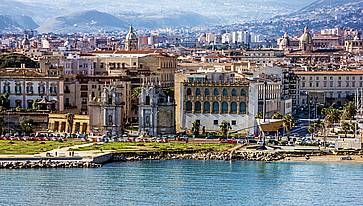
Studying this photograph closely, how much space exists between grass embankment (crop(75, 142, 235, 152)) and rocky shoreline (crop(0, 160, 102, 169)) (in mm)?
2963

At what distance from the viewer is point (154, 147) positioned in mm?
47562

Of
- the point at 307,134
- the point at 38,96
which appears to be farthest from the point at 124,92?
the point at 307,134

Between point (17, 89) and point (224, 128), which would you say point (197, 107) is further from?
point (17, 89)

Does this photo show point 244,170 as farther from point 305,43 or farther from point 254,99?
point 305,43

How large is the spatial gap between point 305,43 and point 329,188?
82.1 meters

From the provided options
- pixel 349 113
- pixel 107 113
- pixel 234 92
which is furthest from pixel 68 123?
pixel 349 113

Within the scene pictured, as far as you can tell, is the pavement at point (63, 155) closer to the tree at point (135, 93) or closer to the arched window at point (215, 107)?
the arched window at point (215, 107)

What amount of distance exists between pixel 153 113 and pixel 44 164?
984 cm

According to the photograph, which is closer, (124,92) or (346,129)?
(346,129)

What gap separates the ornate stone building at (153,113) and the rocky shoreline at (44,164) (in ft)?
29.0

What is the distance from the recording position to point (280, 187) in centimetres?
3866

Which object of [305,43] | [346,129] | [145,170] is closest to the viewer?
[145,170]

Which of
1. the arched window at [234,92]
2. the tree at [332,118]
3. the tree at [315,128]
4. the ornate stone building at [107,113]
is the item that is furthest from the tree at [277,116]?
the ornate stone building at [107,113]

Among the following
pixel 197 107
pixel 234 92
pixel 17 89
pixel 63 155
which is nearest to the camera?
pixel 63 155
